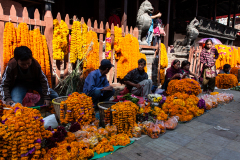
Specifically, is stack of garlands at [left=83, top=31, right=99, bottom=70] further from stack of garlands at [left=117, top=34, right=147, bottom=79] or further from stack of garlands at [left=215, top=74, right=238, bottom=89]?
stack of garlands at [left=215, top=74, right=238, bottom=89]

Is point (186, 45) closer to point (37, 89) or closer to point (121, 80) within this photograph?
point (121, 80)

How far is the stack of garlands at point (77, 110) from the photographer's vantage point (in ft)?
8.55

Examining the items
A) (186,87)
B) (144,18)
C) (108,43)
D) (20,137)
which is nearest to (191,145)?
(186,87)

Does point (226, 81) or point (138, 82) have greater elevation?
point (138, 82)

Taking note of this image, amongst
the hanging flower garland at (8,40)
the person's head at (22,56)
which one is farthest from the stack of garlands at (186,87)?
the hanging flower garland at (8,40)

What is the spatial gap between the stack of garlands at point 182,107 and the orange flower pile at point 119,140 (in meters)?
1.43

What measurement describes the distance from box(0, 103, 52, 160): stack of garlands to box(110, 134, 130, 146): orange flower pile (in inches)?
36.1

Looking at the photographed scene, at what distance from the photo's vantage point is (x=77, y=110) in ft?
8.63

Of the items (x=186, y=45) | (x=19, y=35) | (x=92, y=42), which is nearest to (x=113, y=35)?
(x=92, y=42)

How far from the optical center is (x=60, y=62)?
3.94 m

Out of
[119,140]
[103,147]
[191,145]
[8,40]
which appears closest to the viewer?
[103,147]

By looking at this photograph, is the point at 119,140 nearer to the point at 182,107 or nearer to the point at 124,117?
the point at 124,117

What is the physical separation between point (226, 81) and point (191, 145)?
6170mm

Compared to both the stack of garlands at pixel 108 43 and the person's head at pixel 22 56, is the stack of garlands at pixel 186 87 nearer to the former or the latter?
the stack of garlands at pixel 108 43
